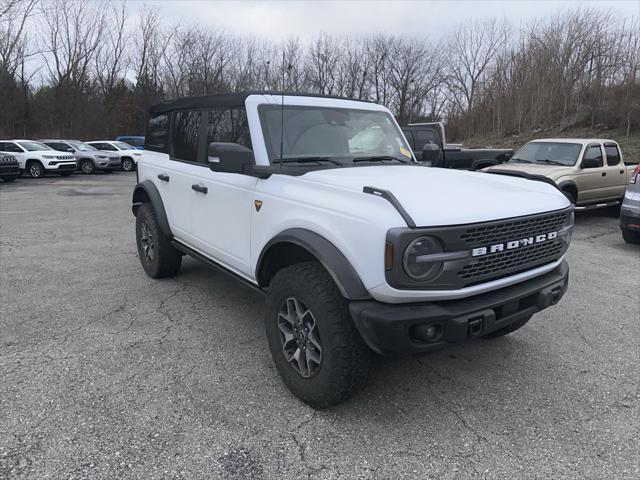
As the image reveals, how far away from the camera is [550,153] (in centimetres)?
963

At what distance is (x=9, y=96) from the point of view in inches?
1403

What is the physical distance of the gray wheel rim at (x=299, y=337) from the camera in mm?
2826

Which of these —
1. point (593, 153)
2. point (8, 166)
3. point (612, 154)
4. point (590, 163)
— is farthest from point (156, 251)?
point (8, 166)

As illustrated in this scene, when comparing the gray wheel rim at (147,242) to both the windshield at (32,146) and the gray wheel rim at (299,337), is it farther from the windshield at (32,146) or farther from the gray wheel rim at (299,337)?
the windshield at (32,146)

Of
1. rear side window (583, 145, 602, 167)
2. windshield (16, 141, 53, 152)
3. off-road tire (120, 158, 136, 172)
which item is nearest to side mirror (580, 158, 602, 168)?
rear side window (583, 145, 602, 167)

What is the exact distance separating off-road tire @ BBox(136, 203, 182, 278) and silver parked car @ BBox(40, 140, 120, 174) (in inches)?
785

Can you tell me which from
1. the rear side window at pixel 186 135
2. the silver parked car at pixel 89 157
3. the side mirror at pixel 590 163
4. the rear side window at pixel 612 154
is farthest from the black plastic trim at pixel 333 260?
the silver parked car at pixel 89 157

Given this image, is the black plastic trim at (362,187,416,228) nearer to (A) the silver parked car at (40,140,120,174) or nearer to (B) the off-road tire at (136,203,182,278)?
(B) the off-road tire at (136,203,182,278)

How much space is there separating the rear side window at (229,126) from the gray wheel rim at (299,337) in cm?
129

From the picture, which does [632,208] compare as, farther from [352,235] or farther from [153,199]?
[153,199]

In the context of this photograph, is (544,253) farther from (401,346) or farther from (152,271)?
(152,271)

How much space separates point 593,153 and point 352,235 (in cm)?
910

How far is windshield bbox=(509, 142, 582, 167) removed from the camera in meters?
9.35

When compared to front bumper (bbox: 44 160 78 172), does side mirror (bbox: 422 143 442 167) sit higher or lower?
higher
